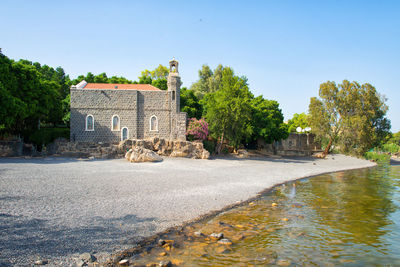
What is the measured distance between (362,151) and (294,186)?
26.0 m

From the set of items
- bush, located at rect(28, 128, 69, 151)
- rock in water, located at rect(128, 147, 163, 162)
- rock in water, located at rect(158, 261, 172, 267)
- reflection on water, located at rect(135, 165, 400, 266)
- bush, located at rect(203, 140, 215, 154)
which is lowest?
reflection on water, located at rect(135, 165, 400, 266)

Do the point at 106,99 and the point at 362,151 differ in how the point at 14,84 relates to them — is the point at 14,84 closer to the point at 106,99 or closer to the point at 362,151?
the point at 106,99

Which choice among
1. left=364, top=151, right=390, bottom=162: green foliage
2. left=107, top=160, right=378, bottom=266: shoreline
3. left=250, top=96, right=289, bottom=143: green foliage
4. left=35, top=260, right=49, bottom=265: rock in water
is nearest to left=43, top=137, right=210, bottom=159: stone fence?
left=250, top=96, right=289, bottom=143: green foliage

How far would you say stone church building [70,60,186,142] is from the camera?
27375mm

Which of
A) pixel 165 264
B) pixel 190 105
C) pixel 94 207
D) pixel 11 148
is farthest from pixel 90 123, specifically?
pixel 165 264

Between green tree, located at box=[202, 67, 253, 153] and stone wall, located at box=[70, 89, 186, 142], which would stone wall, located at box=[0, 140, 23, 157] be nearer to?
stone wall, located at box=[70, 89, 186, 142]

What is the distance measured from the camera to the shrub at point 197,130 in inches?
1084

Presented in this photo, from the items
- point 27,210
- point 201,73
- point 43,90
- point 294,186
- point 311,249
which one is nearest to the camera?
point 311,249

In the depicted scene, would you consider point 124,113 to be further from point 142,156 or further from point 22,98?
point 22,98

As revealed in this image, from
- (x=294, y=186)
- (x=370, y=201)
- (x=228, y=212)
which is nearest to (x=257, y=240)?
(x=228, y=212)

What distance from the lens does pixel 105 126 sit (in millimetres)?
27656

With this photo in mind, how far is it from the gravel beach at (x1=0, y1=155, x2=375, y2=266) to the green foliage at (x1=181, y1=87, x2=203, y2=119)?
58.8 feet

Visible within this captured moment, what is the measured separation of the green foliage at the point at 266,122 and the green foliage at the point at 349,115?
5.08 m

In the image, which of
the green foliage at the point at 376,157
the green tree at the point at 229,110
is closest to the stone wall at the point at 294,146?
the green foliage at the point at 376,157
